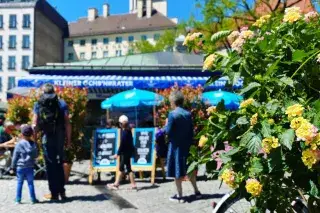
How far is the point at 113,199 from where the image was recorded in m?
7.69

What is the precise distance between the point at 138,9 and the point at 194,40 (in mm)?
98483

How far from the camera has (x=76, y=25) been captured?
335 ft

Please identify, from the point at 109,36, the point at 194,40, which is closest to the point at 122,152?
the point at 194,40

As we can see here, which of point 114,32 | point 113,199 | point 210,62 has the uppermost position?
point 114,32

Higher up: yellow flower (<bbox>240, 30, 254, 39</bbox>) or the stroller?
yellow flower (<bbox>240, 30, 254, 39</bbox>)

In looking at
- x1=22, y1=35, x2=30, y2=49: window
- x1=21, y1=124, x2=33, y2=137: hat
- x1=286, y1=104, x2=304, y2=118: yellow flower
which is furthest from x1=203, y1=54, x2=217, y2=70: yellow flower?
x1=22, y1=35, x2=30, y2=49: window

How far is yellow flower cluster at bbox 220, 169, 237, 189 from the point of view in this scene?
2.63 meters

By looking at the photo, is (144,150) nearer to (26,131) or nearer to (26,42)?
(26,131)

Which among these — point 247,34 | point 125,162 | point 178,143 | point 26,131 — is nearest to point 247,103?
point 247,34

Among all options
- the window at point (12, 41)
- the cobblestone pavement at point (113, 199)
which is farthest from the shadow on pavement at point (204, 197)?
the window at point (12, 41)

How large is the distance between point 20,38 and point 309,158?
78.7 m

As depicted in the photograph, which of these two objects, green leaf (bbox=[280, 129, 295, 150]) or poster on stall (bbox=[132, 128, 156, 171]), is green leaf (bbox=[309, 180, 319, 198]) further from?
poster on stall (bbox=[132, 128, 156, 171])

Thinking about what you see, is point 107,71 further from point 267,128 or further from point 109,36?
point 109,36

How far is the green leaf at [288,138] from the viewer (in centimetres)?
223
